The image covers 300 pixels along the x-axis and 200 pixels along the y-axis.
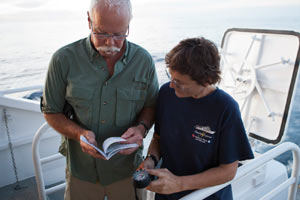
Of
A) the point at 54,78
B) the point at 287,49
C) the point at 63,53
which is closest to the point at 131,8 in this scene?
the point at 63,53

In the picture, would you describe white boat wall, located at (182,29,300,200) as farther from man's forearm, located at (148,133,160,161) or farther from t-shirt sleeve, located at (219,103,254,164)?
t-shirt sleeve, located at (219,103,254,164)

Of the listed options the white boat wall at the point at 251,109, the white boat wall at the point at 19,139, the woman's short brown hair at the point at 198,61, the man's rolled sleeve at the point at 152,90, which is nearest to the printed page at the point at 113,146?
the man's rolled sleeve at the point at 152,90

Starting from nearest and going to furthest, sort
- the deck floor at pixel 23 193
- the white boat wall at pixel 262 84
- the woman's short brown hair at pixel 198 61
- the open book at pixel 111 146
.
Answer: the woman's short brown hair at pixel 198 61 → the open book at pixel 111 146 → the white boat wall at pixel 262 84 → the deck floor at pixel 23 193

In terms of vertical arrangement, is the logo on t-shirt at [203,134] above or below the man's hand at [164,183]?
above

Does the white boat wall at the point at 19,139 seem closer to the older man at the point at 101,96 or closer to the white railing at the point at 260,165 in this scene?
the older man at the point at 101,96

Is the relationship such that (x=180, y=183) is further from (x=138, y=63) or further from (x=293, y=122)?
(x=293, y=122)

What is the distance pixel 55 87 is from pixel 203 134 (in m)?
0.70

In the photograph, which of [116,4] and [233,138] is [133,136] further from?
[116,4]

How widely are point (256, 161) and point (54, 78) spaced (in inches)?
39.1

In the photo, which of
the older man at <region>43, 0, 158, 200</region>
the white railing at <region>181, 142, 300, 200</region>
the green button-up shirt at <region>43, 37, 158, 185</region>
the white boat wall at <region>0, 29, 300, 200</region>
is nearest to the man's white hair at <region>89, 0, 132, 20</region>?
the older man at <region>43, 0, 158, 200</region>

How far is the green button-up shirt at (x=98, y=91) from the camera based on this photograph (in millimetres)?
1220

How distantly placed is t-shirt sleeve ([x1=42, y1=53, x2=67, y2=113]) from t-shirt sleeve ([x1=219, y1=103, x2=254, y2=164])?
746 millimetres

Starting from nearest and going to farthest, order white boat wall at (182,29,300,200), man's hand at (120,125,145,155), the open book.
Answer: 1. the open book
2. man's hand at (120,125,145,155)
3. white boat wall at (182,29,300,200)

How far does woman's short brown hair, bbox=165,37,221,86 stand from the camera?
965 mm
